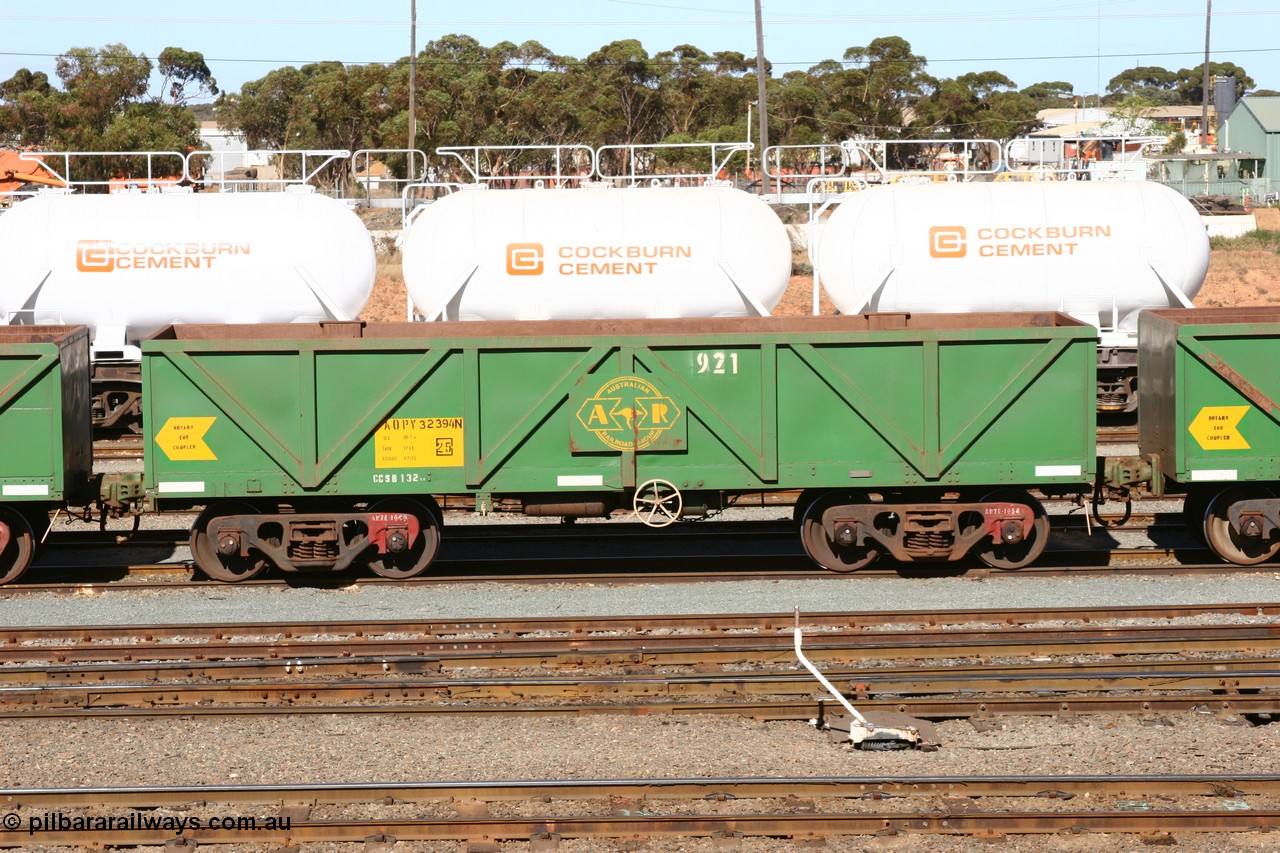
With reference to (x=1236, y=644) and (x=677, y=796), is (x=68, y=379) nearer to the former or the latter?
(x=677, y=796)

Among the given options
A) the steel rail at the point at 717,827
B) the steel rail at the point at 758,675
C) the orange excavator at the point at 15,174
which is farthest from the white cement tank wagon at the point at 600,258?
the orange excavator at the point at 15,174

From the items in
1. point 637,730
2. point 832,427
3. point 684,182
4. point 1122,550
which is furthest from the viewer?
point 684,182

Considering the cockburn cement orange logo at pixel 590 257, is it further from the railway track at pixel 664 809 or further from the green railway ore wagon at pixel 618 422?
the railway track at pixel 664 809

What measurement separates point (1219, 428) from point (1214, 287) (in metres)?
28.9

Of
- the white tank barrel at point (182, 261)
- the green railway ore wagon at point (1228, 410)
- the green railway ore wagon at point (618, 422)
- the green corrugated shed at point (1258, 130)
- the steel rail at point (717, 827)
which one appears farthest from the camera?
the green corrugated shed at point (1258, 130)

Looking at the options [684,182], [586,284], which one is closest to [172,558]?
[586,284]

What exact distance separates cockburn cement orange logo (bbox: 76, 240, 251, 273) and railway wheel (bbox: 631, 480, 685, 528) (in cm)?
768

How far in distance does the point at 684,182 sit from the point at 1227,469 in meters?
28.7

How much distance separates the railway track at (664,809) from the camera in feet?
26.4

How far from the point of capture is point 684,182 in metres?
41.0

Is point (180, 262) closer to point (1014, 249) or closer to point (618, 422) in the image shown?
point (618, 422)

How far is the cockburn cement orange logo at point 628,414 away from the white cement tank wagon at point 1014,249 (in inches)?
207

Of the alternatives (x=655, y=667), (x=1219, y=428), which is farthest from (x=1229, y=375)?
(x=655, y=667)

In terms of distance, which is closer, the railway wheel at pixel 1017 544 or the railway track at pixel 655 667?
the railway track at pixel 655 667
